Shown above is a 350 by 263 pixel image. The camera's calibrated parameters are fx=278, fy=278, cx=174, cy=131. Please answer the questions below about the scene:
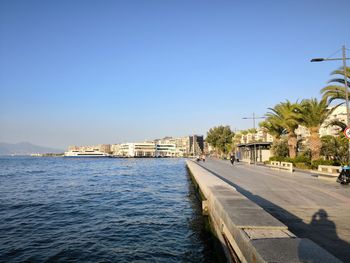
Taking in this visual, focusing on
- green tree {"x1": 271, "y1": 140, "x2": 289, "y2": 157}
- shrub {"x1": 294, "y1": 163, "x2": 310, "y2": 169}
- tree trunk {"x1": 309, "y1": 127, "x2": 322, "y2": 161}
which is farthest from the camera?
green tree {"x1": 271, "y1": 140, "x2": 289, "y2": 157}

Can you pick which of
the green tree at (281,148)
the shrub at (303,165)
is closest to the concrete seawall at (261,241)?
the shrub at (303,165)

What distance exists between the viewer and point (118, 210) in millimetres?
15336

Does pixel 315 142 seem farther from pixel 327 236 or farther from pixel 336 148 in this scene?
pixel 327 236

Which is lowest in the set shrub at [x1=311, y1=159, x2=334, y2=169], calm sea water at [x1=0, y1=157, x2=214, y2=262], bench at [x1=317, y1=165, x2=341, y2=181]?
calm sea water at [x1=0, y1=157, x2=214, y2=262]

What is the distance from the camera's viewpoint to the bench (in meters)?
18.7

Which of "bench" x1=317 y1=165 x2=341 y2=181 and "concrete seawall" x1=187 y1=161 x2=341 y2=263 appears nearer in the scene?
"concrete seawall" x1=187 y1=161 x2=341 y2=263

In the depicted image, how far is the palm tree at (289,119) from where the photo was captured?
3381cm

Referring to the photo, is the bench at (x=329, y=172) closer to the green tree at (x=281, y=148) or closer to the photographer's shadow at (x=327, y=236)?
the photographer's shadow at (x=327, y=236)

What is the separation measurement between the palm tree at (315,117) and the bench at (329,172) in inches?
195

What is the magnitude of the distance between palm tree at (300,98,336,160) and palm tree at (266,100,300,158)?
1.58 m

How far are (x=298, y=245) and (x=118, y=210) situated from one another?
12537mm

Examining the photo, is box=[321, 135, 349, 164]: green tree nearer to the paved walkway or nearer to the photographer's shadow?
the paved walkway

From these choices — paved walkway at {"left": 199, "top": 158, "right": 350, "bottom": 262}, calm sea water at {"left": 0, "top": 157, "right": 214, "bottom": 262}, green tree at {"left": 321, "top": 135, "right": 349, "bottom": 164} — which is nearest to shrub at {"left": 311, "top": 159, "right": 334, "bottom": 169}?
green tree at {"left": 321, "top": 135, "right": 349, "bottom": 164}

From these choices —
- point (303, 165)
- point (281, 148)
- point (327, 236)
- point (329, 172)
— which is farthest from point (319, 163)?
point (327, 236)
